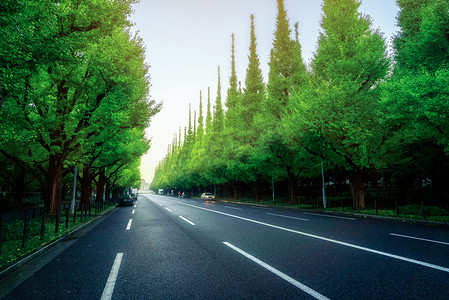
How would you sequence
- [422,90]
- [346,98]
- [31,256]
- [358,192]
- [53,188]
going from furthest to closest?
[358,192] < [346,98] < [53,188] < [422,90] < [31,256]

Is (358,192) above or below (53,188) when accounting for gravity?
below

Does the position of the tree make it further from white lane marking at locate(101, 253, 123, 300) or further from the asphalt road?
white lane marking at locate(101, 253, 123, 300)

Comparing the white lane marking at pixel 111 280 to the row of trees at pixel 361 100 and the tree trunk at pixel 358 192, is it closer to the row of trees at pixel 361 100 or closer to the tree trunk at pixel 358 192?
the row of trees at pixel 361 100

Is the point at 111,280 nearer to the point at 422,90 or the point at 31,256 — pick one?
the point at 31,256

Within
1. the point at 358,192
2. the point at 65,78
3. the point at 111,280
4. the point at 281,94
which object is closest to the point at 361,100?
the point at 358,192

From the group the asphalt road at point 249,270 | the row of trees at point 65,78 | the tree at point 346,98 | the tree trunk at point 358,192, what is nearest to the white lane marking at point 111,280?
Result: the asphalt road at point 249,270

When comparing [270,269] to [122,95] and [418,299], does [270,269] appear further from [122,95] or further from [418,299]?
[122,95]

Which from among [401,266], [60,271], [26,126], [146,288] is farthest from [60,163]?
[401,266]

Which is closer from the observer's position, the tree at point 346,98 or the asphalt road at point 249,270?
the asphalt road at point 249,270

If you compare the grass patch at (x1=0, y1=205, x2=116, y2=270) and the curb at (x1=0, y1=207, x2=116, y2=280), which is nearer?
the curb at (x1=0, y1=207, x2=116, y2=280)

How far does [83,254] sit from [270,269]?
4763 millimetres

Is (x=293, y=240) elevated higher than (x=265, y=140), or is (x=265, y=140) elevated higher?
(x=265, y=140)

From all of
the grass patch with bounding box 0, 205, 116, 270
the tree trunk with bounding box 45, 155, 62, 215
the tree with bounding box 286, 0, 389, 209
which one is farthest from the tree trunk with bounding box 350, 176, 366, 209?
the tree trunk with bounding box 45, 155, 62, 215

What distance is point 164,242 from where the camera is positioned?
7258 millimetres
